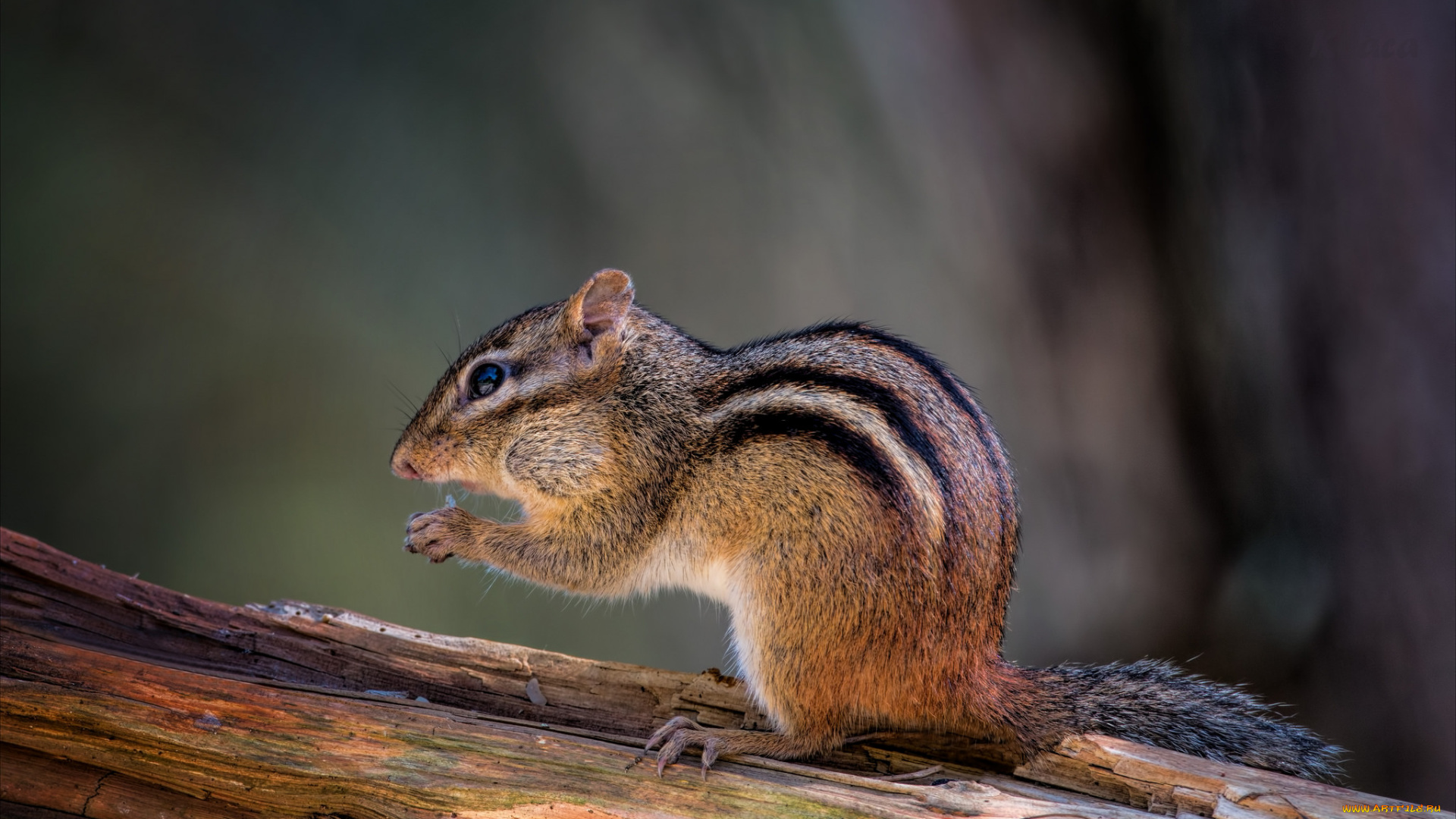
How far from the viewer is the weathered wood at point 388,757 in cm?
254

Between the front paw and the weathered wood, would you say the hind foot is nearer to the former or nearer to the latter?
the weathered wood

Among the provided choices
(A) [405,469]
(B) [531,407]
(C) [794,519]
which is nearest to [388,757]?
(A) [405,469]

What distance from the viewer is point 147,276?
14.8 feet

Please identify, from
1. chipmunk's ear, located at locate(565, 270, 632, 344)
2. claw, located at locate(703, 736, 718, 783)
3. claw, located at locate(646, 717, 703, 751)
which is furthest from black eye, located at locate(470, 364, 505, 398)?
claw, located at locate(703, 736, 718, 783)

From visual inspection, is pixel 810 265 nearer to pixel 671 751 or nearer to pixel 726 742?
pixel 726 742

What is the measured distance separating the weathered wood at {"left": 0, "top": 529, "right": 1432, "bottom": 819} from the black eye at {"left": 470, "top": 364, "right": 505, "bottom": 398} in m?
0.97

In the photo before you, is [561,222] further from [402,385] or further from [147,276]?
[147,276]

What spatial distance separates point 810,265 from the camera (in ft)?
18.6

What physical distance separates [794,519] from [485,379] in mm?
1186

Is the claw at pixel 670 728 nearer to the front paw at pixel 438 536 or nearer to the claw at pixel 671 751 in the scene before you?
the claw at pixel 671 751

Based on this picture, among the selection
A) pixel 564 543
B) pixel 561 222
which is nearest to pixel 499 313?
pixel 561 222

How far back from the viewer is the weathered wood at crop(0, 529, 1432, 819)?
2543mm

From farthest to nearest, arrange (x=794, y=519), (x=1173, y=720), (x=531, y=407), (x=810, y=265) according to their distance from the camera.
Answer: (x=810, y=265) < (x=531, y=407) < (x=1173, y=720) < (x=794, y=519)

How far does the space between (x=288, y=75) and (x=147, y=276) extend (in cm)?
114
